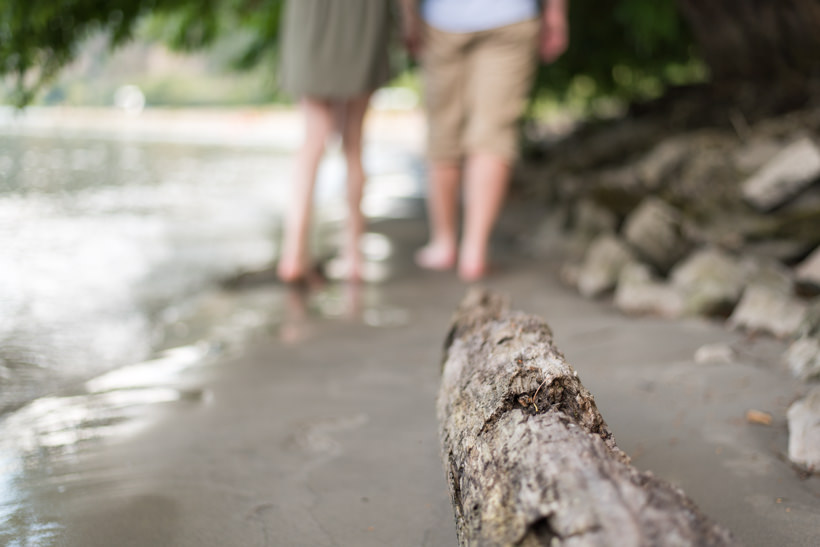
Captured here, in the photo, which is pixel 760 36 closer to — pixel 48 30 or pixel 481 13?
pixel 481 13

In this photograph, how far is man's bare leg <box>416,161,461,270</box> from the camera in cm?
381

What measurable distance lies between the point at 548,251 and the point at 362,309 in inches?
54.5

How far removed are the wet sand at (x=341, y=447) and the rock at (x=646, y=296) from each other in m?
0.14

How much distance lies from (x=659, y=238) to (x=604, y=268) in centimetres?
25

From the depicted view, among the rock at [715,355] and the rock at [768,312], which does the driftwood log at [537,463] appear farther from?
the rock at [768,312]

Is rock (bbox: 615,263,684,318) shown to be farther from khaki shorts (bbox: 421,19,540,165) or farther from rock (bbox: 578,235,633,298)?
khaki shorts (bbox: 421,19,540,165)

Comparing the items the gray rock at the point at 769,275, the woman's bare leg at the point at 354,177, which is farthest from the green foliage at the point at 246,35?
the gray rock at the point at 769,275

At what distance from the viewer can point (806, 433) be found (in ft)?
4.95

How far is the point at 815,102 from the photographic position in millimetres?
4297

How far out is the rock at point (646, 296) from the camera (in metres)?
2.67

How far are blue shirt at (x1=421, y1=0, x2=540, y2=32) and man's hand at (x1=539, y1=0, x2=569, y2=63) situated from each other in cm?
9

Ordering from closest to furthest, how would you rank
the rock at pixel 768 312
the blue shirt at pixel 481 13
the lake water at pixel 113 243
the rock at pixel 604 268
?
the rock at pixel 768 312
the lake water at pixel 113 243
the rock at pixel 604 268
the blue shirt at pixel 481 13

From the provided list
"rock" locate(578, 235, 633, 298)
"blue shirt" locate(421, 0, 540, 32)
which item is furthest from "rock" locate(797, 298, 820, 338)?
"blue shirt" locate(421, 0, 540, 32)

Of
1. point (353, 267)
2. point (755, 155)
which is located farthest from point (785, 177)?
point (353, 267)
